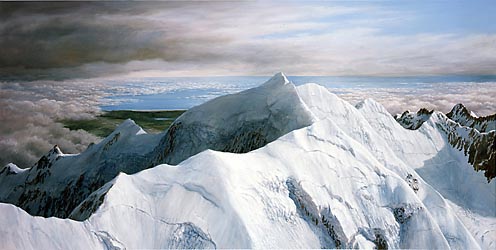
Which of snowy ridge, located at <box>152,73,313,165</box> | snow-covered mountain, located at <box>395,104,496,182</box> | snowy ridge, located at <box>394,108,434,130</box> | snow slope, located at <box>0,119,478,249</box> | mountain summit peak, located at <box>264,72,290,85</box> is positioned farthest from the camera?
snowy ridge, located at <box>394,108,434,130</box>

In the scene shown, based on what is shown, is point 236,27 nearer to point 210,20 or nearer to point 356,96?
point 210,20

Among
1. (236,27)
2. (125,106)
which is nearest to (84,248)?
(125,106)

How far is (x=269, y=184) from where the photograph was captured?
297 inches

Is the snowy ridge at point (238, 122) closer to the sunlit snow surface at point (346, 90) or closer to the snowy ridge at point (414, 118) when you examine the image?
the sunlit snow surface at point (346, 90)

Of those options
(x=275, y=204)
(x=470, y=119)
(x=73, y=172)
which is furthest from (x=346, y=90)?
(x=73, y=172)

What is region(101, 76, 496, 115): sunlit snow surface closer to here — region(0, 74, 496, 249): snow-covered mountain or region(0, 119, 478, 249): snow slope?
region(0, 74, 496, 249): snow-covered mountain

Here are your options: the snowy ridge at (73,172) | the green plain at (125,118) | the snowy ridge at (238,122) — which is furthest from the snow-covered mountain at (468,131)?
the snowy ridge at (73,172)

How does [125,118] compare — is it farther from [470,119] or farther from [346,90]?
[470,119]

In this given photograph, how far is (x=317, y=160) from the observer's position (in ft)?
26.8

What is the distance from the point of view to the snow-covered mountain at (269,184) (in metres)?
6.83

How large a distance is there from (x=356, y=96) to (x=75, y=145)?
5331 mm

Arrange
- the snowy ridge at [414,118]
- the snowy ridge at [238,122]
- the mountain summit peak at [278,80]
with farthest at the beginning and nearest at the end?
the snowy ridge at [414,118] < the mountain summit peak at [278,80] < the snowy ridge at [238,122]

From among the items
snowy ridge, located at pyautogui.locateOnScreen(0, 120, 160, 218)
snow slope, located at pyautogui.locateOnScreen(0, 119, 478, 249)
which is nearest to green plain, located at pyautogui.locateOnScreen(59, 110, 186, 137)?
snowy ridge, located at pyautogui.locateOnScreen(0, 120, 160, 218)

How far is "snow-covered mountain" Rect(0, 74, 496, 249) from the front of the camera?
683cm
